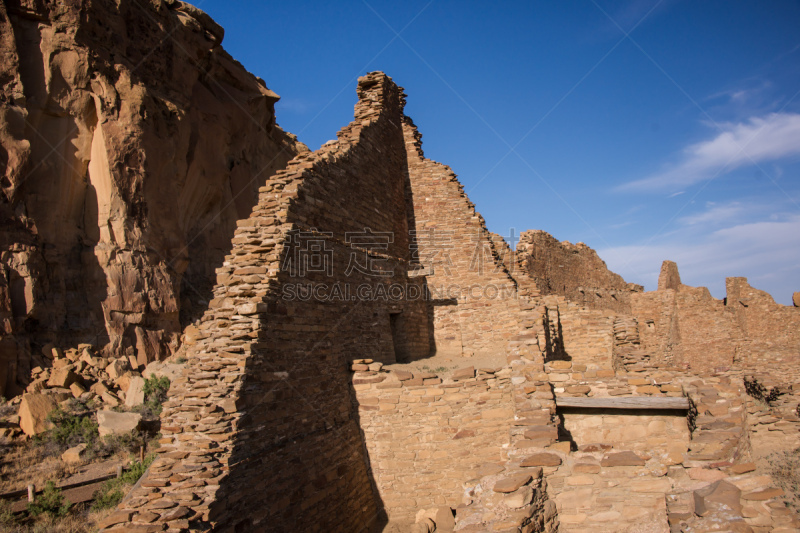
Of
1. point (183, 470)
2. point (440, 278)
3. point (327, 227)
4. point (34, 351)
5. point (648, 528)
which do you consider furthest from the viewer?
point (34, 351)

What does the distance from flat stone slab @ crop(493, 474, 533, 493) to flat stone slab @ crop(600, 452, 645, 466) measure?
96 centimetres

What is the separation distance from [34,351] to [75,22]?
10.6 metres

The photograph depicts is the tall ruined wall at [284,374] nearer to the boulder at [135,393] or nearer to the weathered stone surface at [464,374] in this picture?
the weathered stone surface at [464,374]

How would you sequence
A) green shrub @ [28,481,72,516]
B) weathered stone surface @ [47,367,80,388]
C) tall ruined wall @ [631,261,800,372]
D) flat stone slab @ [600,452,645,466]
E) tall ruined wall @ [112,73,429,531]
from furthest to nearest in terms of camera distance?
1. tall ruined wall @ [631,261,800,372]
2. weathered stone surface @ [47,367,80,388]
3. green shrub @ [28,481,72,516]
4. tall ruined wall @ [112,73,429,531]
5. flat stone slab @ [600,452,645,466]

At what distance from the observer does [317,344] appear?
26.3 ft

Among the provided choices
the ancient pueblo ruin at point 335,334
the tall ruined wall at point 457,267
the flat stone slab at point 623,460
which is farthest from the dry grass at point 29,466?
the flat stone slab at point 623,460

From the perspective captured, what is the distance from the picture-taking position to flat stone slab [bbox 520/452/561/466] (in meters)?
6.08

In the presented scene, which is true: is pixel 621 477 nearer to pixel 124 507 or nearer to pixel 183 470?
pixel 183 470

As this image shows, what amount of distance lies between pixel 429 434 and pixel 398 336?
3039 millimetres

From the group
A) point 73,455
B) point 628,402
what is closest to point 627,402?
point 628,402

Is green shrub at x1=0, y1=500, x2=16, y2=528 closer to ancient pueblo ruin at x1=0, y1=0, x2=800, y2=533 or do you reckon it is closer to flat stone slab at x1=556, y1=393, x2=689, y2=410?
ancient pueblo ruin at x1=0, y1=0, x2=800, y2=533

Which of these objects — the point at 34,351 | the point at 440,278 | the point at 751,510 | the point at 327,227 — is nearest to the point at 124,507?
the point at 327,227

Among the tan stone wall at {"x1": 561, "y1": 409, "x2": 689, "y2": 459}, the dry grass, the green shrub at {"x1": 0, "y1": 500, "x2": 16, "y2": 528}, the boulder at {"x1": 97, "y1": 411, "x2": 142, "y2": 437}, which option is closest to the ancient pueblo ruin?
the tan stone wall at {"x1": 561, "y1": 409, "x2": 689, "y2": 459}

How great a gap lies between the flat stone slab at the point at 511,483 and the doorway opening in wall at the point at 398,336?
5439 millimetres
